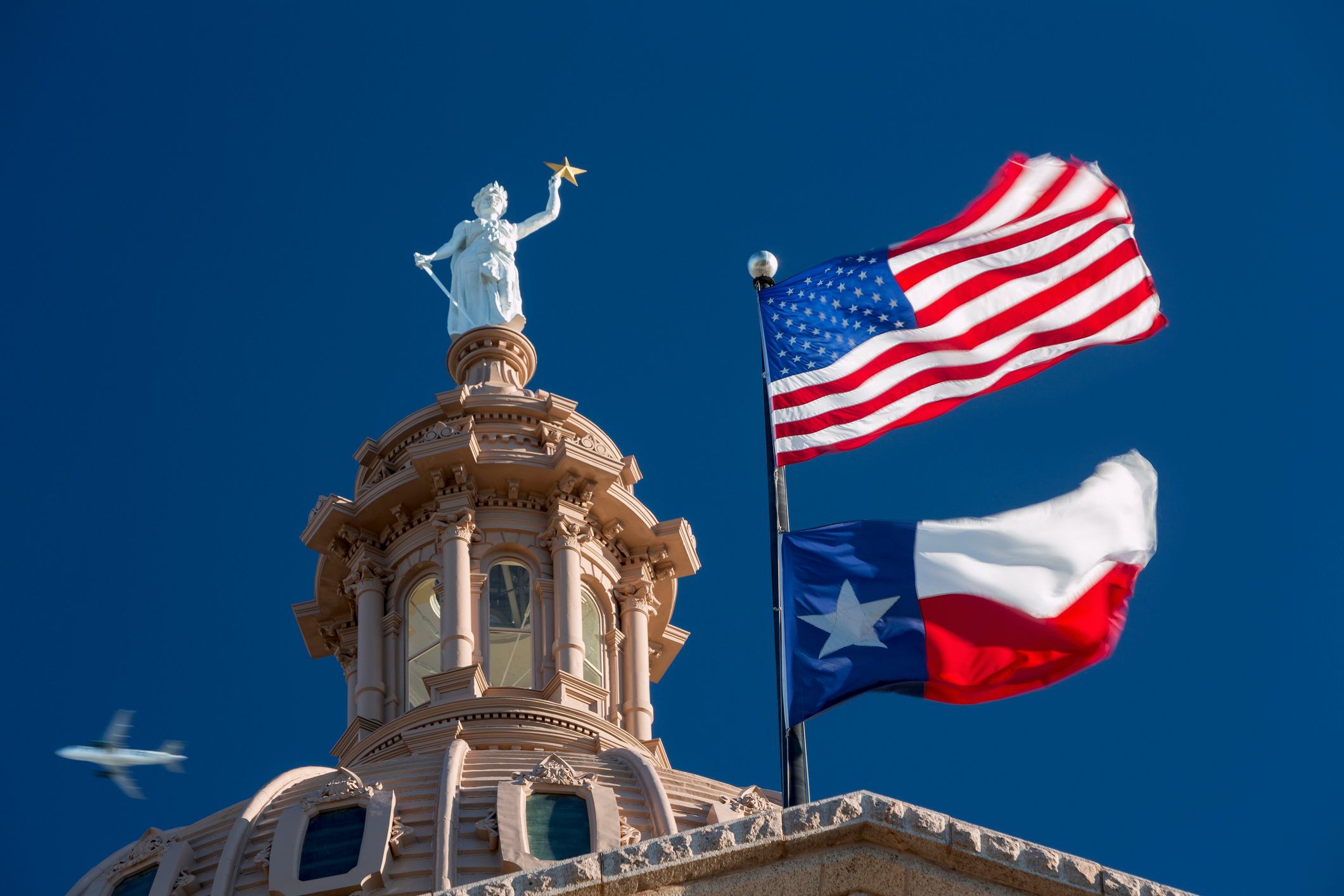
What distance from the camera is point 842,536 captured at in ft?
89.9

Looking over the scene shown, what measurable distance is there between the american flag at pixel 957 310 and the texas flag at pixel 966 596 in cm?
214

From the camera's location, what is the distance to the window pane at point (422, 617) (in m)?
61.3

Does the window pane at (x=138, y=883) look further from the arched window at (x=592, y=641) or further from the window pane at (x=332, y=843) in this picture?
the arched window at (x=592, y=641)

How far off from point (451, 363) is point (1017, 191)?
116ft

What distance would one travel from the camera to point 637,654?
60.1 meters

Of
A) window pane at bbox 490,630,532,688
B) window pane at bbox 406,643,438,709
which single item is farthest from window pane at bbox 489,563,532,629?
window pane at bbox 406,643,438,709

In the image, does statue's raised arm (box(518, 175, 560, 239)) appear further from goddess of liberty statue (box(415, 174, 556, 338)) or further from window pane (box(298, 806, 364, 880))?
window pane (box(298, 806, 364, 880))

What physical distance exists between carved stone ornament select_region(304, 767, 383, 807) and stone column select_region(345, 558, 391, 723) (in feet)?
27.2

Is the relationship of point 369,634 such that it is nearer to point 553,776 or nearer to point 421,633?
point 421,633

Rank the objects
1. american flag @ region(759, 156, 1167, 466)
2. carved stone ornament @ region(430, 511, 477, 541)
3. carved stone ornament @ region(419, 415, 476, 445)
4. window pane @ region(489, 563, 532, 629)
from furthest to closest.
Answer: carved stone ornament @ region(419, 415, 476, 445) → window pane @ region(489, 563, 532, 629) → carved stone ornament @ region(430, 511, 477, 541) → american flag @ region(759, 156, 1167, 466)

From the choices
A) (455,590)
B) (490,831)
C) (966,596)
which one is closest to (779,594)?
(966,596)

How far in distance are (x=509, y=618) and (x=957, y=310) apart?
31127 millimetres

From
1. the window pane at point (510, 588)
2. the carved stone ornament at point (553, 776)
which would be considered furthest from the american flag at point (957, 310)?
the window pane at point (510, 588)

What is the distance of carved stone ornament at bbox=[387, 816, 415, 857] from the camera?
47250mm
